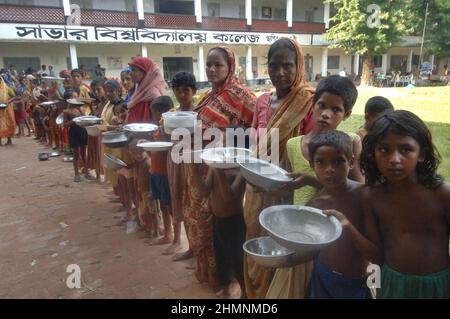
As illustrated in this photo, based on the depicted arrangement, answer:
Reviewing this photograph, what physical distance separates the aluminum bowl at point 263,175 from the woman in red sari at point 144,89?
194cm

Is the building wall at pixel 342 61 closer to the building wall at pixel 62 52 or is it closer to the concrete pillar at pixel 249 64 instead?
the concrete pillar at pixel 249 64

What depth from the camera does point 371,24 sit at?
62.7ft

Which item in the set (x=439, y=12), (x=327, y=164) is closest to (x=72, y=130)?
(x=327, y=164)

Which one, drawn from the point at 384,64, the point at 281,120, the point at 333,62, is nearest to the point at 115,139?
the point at 281,120

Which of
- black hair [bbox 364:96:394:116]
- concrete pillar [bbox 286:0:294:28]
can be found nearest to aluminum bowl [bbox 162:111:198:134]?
black hair [bbox 364:96:394:116]

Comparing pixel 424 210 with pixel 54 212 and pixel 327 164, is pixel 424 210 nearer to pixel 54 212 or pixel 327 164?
pixel 327 164

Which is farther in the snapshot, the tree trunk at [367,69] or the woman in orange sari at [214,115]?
the tree trunk at [367,69]

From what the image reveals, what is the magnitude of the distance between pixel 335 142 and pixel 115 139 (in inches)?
87.4

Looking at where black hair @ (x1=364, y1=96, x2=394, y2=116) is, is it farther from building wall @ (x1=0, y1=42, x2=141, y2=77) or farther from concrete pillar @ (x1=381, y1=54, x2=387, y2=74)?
concrete pillar @ (x1=381, y1=54, x2=387, y2=74)

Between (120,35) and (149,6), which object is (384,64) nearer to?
(149,6)

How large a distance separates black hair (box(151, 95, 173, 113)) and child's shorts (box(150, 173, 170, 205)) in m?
0.63

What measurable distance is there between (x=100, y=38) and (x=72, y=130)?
43.7 feet

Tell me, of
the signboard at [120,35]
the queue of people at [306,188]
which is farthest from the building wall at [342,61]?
the queue of people at [306,188]

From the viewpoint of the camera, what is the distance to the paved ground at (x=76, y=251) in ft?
8.64
